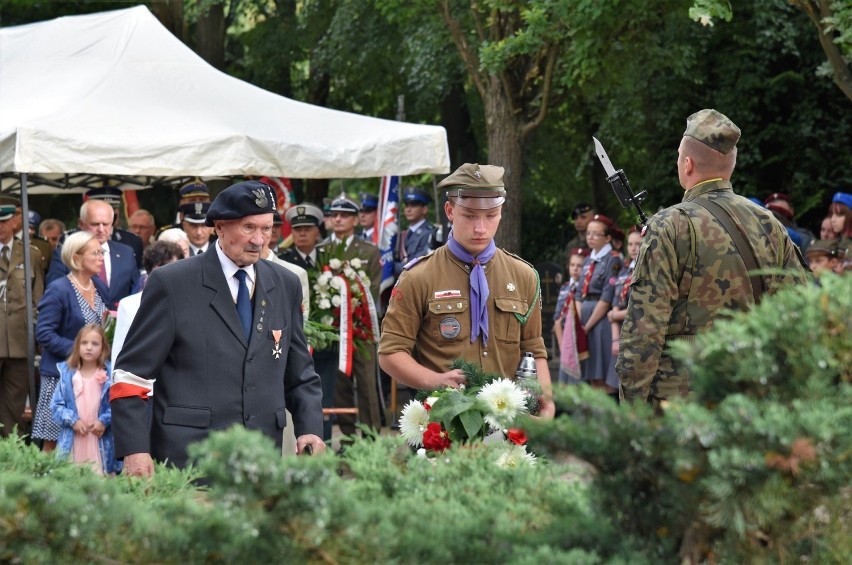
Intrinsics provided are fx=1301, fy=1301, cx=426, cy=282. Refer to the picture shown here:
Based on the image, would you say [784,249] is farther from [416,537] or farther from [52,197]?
[52,197]

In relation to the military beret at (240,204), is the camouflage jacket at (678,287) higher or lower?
lower

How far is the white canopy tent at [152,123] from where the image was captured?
31.4ft

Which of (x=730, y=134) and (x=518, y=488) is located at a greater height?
(x=730, y=134)

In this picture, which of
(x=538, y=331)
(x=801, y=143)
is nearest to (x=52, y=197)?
(x=801, y=143)

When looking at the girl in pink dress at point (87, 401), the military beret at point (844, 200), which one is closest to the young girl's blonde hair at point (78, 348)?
the girl in pink dress at point (87, 401)

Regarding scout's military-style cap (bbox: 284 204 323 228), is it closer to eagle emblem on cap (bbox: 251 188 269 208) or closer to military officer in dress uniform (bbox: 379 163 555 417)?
military officer in dress uniform (bbox: 379 163 555 417)

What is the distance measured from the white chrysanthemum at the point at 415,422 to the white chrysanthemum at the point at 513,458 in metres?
0.72

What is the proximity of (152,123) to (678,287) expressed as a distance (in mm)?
6157

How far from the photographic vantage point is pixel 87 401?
27.4ft

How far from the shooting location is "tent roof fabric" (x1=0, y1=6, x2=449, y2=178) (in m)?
9.58

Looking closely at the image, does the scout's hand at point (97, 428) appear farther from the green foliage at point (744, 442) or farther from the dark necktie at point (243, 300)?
the green foliage at point (744, 442)

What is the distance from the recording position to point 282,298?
5.29 m

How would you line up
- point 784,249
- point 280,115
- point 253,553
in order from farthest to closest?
point 280,115, point 784,249, point 253,553

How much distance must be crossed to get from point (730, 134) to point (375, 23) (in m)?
15.4
